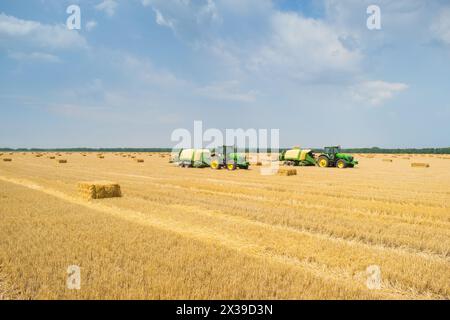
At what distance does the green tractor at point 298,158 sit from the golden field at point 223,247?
21089 millimetres

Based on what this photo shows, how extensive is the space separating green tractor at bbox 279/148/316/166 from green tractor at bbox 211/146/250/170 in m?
6.51

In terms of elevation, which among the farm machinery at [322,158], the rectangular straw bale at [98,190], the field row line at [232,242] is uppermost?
the farm machinery at [322,158]

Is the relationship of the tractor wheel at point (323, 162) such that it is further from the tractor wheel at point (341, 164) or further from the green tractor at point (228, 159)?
the green tractor at point (228, 159)

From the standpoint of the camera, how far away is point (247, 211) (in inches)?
398

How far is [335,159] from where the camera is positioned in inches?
1217

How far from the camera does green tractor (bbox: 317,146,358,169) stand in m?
30.5

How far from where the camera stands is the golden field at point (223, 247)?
4.63 m

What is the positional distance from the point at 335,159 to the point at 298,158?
12.0ft

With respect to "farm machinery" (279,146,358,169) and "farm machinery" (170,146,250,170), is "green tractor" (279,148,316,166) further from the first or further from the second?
"farm machinery" (170,146,250,170)

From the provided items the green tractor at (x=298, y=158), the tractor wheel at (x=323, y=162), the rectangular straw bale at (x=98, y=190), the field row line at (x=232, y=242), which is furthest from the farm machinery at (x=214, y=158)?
the field row line at (x=232, y=242)

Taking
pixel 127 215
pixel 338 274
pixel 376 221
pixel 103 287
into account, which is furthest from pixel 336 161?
pixel 103 287

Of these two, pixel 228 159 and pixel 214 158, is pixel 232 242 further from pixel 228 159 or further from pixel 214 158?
pixel 214 158

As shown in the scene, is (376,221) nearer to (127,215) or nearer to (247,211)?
(247,211)

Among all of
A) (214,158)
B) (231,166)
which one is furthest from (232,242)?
(214,158)
